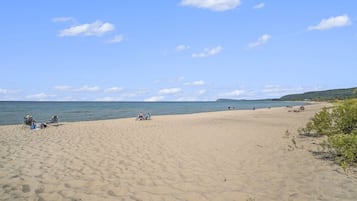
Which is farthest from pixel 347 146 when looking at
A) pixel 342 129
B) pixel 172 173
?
pixel 172 173

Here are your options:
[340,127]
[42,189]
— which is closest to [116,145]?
[42,189]

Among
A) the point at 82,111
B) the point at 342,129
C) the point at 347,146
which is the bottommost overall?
the point at 347,146

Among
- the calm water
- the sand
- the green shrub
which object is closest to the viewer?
the sand

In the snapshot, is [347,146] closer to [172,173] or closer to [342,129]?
[342,129]

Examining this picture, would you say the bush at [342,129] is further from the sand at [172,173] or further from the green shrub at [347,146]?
the sand at [172,173]

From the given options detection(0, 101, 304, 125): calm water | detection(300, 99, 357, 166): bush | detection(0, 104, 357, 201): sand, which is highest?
detection(0, 101, 304, 125): calm water

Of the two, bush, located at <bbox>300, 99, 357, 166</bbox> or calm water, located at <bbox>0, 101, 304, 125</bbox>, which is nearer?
bush, located at <bbox>300, 99, 357, 166</bbox>

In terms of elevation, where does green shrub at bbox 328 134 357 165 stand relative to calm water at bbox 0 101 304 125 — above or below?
below

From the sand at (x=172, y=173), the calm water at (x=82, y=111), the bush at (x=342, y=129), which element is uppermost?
the calm water at (x=82, y=111)

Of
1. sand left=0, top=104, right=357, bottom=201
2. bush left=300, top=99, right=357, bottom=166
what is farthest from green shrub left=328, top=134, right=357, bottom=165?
sand left=0, top=104, right=357, bottom=201

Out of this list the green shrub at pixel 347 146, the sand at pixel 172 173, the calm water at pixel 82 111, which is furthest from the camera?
the calm water at pixel 82 111

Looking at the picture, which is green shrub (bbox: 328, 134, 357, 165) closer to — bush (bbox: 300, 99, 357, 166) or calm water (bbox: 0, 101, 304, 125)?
bush (bbox: 300, 99, 357, 166)

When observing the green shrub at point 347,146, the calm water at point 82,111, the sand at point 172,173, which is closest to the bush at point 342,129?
the green shrub at point 347,146

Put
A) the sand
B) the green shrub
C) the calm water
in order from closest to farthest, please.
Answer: the sand
the green shrub
the calm water
